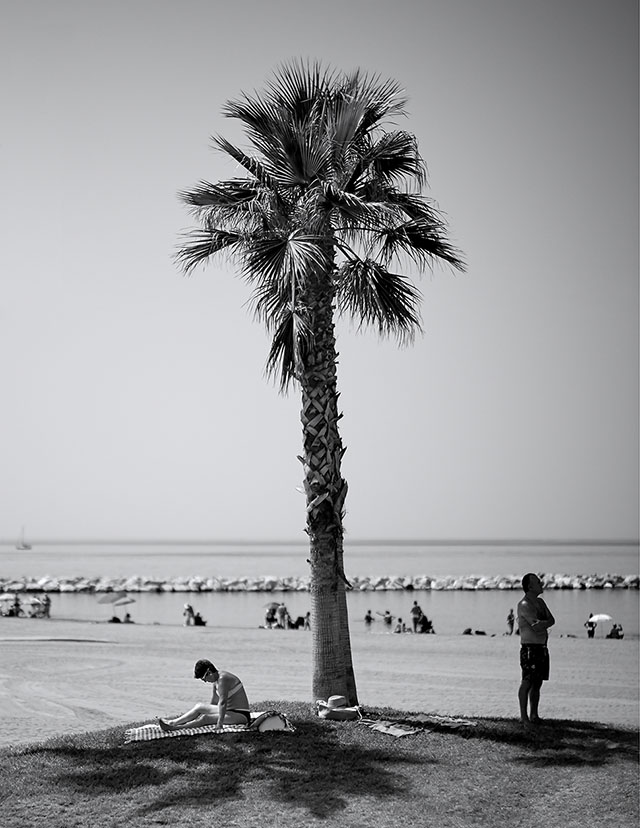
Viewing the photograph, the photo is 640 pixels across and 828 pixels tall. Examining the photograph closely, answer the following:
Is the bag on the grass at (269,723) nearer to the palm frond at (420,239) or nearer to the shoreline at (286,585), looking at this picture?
the palm frond at (420,239)

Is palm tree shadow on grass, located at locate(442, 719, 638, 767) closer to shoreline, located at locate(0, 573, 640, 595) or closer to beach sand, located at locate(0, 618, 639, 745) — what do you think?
beach sand, located at locate(0, 618, 639, 745)

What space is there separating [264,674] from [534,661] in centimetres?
853

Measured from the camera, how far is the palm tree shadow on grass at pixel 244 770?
816 cm

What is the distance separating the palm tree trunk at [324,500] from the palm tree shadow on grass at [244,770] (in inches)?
65.9

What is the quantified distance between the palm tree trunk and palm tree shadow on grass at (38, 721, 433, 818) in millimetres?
1675

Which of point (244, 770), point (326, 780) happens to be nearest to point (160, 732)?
point (244, 770)

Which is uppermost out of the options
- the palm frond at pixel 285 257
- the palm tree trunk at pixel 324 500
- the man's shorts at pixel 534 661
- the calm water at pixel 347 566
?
the palm frond at pixel 285 257

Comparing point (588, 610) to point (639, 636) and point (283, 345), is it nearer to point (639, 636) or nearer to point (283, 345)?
point (639, 636)

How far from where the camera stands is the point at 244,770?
8875mm

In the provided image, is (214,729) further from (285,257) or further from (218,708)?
(285,257)

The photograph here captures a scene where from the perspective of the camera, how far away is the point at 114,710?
1404 centimetres

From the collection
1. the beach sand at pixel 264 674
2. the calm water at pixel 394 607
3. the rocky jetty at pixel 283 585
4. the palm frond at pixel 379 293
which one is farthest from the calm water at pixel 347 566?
the palm frond at pixel 379 293

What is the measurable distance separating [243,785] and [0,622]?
2351cm

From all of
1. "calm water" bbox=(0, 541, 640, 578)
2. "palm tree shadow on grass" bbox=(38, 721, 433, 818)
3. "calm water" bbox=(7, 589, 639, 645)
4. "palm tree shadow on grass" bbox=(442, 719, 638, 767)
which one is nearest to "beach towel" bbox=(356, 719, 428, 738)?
"palm tree shadow on grass" bbox=(38, 721, 433, 818)
